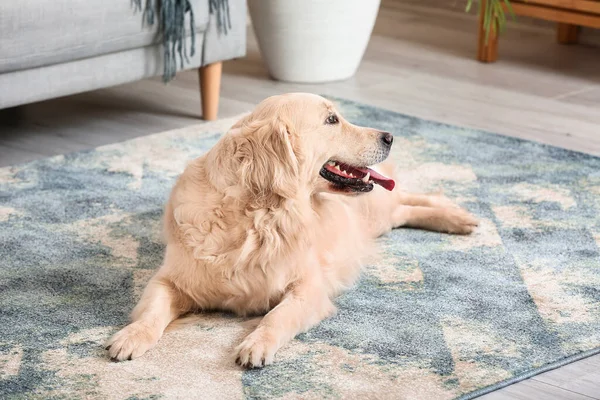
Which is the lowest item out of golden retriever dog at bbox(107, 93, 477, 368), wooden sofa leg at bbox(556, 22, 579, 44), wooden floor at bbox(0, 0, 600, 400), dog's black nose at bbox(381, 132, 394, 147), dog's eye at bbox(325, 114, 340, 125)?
wooden floor at bbox(0, 0, 600, 400)

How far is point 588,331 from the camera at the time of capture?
1897 mm

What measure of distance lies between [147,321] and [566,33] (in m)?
3.60

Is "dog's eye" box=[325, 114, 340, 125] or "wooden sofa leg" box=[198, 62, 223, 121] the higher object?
"dog's eye" box=[325, 114, 340, 125]

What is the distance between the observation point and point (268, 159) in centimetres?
181

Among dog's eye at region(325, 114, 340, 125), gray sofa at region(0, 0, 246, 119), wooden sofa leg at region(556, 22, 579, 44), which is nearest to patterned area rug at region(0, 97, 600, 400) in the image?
gray sofa at region(0, 0, 246, 119)

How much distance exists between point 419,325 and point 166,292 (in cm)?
53

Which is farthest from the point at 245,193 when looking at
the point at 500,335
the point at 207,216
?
the point at 500,335

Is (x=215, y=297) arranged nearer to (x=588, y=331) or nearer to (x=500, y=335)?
(x=500, y=335)

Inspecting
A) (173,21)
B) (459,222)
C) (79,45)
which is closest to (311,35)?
(173,21)

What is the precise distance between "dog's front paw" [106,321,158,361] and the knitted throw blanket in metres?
1.62

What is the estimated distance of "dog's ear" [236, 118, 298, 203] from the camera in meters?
1.80

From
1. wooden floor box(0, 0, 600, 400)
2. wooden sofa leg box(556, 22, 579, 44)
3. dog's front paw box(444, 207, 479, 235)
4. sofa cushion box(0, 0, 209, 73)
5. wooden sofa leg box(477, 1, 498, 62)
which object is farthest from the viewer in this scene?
wooden sofa leg box(556, 22, 579, 44)

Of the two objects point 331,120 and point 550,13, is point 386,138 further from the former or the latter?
point 550,13

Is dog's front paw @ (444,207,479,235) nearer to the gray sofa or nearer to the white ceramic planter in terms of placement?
the gray sofa
